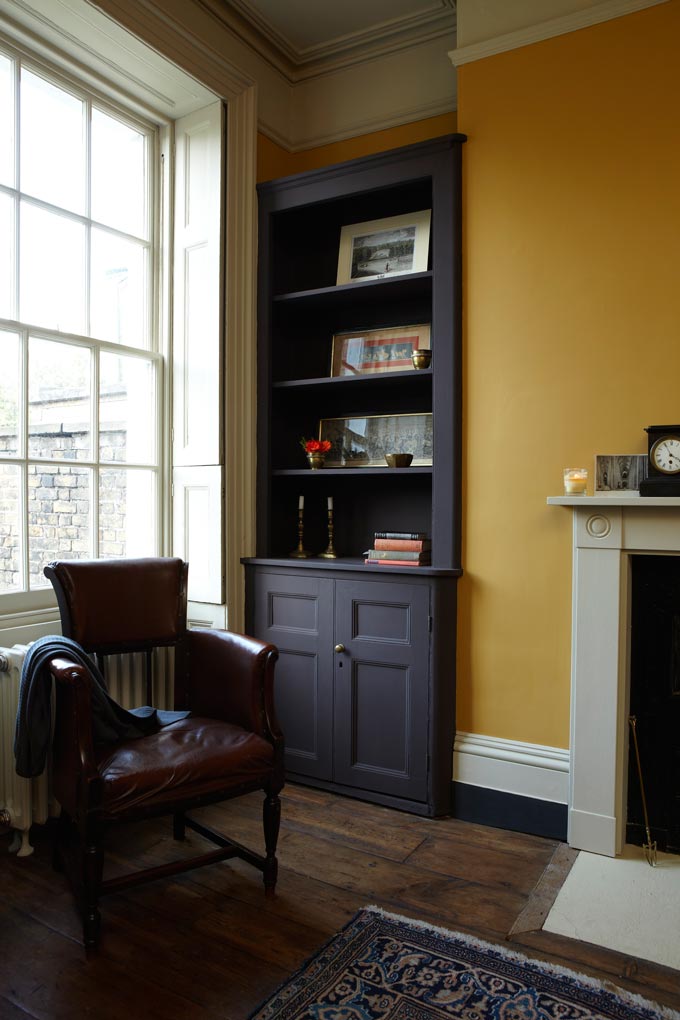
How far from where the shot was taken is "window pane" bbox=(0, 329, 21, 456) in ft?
8.62

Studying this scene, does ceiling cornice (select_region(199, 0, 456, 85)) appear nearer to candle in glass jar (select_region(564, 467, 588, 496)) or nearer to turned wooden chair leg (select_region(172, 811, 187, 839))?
candle in glass jar (select_region(564, 467, 588, 496))

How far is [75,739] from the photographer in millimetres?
1896

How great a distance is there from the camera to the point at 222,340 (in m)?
3.16

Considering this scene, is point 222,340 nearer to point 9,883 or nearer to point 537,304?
point 537,304

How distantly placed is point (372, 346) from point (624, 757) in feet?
6.49

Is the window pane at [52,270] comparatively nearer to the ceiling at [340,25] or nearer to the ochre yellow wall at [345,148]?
the ochre yellow wall at [345,148]

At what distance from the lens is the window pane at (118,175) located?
303cm

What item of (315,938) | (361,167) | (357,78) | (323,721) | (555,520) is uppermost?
(357,78)

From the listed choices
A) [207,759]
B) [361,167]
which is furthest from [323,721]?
[361,167]

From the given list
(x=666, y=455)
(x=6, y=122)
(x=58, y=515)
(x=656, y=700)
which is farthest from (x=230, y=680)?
(x=6, y=122)

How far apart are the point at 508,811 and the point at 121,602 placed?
1608mm

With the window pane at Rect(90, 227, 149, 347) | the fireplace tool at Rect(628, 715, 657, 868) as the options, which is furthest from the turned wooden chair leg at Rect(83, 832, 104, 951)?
the window pane at Rect(90, 227, 149, 347)

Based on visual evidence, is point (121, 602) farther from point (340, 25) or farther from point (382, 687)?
point (340, 25)

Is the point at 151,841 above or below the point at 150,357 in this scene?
below
